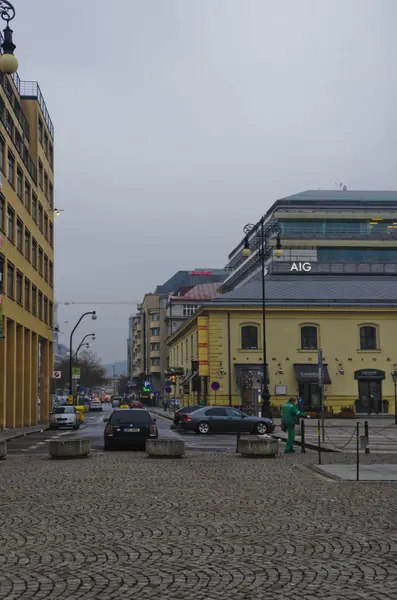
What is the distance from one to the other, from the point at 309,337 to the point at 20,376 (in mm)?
23408

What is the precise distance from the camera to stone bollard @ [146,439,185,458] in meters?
20.8

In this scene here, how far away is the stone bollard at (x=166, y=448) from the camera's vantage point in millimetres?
20766

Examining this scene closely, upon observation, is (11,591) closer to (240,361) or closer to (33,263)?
(33,263)

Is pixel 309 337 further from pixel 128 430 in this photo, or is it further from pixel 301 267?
pixel 128 430

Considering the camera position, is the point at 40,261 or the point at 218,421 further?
the point at 40,261

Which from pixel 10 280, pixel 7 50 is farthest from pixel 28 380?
pixel 7 50

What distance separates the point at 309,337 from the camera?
5950 centimetres

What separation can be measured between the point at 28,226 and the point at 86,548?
42708 millimetres

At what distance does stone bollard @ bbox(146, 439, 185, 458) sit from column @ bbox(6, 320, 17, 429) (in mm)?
24327

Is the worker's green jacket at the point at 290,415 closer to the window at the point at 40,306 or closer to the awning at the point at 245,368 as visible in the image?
the awning at the point at 245,368

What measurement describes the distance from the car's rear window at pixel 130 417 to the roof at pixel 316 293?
3429cm

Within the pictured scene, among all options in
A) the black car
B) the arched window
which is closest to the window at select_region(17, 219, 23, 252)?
the black car

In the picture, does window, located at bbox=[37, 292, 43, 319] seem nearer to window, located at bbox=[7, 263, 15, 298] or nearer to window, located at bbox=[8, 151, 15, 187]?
window, located at bbox=[7, 263, 15, 298]

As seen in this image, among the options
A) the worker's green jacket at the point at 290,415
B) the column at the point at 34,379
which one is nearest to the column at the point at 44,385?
the column at the point at 34,379
